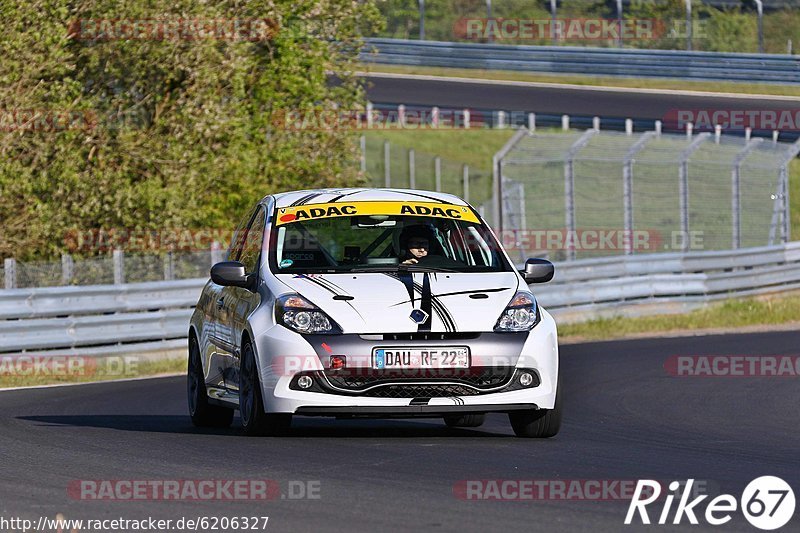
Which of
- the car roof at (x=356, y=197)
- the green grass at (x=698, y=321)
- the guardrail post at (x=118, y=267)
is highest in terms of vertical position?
the car roof at (x=356, y=197)

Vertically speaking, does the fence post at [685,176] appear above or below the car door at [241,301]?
below

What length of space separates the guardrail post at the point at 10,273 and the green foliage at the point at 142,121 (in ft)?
5.98

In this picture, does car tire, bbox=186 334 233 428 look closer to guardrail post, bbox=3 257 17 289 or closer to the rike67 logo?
the rike67 logo

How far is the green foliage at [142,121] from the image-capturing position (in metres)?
21.9

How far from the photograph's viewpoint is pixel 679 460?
9.12m

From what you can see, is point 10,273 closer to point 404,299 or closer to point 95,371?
point 95,371

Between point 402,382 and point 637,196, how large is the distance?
32.7 meters

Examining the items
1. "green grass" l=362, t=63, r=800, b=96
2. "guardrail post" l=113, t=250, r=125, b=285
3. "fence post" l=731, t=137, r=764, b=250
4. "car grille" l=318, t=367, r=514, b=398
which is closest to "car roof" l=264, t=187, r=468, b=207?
"car grille" l=318, t=367, r=514, b=398

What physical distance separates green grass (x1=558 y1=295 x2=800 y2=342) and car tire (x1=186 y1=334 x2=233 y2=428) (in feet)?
37.5

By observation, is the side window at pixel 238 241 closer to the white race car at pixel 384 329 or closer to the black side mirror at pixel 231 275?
the white race car at pixel 384 329

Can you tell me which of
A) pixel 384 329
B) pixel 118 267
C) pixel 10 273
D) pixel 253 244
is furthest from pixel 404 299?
pixel 118 267

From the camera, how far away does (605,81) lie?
52.9 metres
